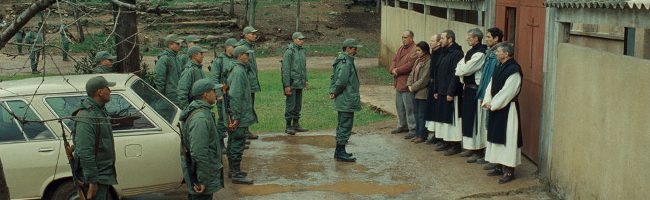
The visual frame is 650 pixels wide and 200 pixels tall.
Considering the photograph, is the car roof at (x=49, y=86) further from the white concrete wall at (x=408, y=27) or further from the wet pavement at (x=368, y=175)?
the white concrete wall at (x=408, y=27)

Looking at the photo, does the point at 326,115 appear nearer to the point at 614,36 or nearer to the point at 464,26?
the point at 464,26

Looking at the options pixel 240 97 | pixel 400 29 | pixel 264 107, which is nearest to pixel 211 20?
pixel 400 29

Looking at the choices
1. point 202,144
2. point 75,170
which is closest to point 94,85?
point 75,170

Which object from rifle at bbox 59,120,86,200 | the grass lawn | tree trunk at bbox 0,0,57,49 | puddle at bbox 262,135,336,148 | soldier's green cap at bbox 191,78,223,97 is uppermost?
tree trunk at bbox 0,0,57,49

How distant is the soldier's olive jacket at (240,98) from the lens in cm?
994

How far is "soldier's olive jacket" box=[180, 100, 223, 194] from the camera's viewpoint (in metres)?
7.33

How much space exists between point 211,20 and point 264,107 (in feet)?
54.4

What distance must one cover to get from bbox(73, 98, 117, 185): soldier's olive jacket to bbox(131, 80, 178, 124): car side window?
4.37 ft

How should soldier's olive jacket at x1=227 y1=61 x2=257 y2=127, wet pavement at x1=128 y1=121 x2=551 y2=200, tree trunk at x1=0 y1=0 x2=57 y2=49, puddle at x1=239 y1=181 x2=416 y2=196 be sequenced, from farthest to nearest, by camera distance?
soldier's olive jacket at x1=227 y1=61 x2=257 y2=127, puddle at x1=239 y1=181 x2=416 y2=196, wet pavement at x1=128 y1=121 x2=551 y2=200, tree trunk at x1=0 y1=0 x2=57 y2=49

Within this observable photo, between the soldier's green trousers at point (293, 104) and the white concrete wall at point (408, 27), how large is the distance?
9.03ft

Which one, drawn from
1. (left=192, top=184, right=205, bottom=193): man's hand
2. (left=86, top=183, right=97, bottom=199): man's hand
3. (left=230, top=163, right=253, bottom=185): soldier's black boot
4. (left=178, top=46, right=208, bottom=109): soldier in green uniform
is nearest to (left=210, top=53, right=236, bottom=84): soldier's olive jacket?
(left=178, top=46, right=208, bottom=109): soldier in green uniform

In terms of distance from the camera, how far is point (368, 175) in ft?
34.5

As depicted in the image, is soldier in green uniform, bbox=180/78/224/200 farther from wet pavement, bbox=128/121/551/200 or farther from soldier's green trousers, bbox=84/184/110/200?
wet pavement, bbox=128/121/551/200

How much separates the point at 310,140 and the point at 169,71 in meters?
2.41
